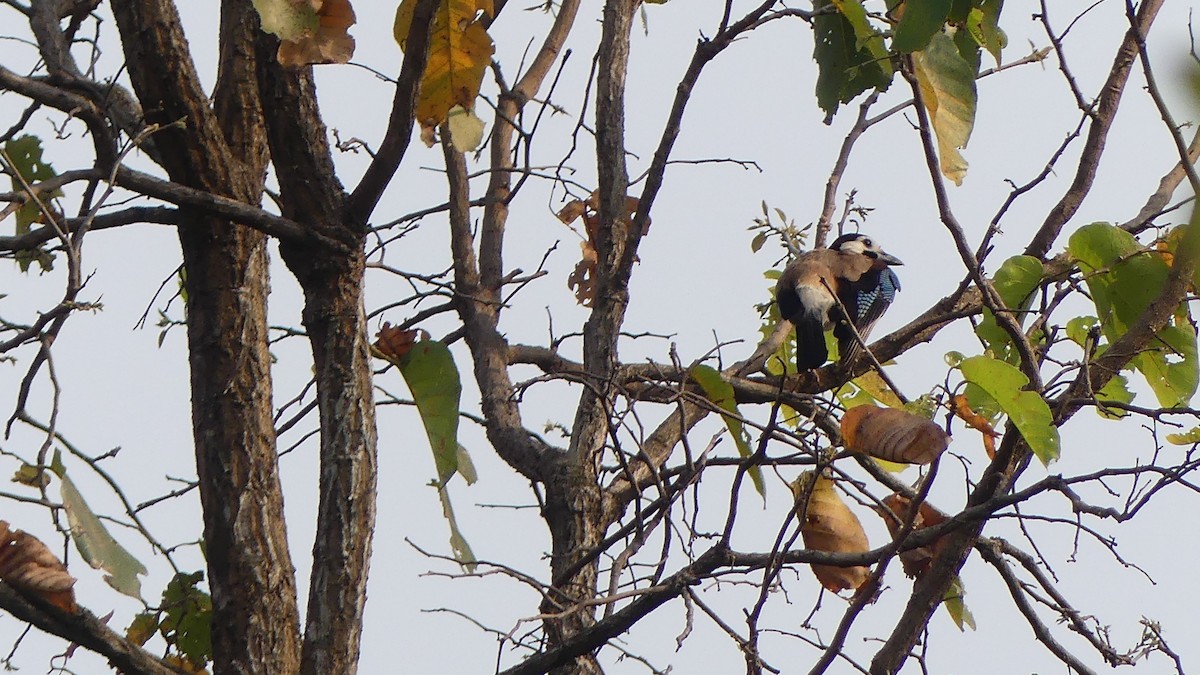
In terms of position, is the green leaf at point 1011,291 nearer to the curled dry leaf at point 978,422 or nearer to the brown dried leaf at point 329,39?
the curled dry leaf at point 978,422

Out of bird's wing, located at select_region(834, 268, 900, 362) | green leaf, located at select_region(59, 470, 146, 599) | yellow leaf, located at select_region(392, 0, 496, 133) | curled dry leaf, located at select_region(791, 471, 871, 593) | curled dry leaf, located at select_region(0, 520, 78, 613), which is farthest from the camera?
bird's wing, located at select_region(834, 268, 900, 362)

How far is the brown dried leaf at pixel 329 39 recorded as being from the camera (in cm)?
227

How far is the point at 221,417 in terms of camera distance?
9.11 feet

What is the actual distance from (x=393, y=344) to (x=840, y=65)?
51.4 inches

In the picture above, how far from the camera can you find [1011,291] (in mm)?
3080

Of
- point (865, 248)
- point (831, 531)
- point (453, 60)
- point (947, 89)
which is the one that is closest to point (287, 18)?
point (453, 60)

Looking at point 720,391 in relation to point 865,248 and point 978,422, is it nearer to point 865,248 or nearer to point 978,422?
point 978,422

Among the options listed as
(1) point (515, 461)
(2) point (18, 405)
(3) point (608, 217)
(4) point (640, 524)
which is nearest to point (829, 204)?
(3) point (608, 217)

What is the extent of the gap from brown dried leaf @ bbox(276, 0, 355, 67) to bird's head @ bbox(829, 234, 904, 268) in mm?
4967

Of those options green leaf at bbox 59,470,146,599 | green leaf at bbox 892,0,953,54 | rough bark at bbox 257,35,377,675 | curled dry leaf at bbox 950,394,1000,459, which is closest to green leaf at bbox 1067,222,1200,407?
curled dry leaf at bbox 950,394,1000,459

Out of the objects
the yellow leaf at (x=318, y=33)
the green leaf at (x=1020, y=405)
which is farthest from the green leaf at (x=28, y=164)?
the green leaf at (x=1020, y=405)

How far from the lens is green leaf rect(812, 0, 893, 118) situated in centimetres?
304

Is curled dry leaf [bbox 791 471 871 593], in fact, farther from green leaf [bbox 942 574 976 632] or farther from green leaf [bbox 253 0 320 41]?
green leaf [bbox 253 0 320 41]

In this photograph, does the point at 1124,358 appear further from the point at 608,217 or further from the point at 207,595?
the point at 207,595
